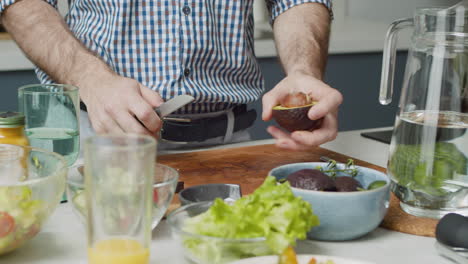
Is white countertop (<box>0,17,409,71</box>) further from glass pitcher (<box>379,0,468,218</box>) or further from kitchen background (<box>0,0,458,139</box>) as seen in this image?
glass pitcher (<box>379,0,468,218</box>)

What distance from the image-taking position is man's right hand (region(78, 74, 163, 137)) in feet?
3.67

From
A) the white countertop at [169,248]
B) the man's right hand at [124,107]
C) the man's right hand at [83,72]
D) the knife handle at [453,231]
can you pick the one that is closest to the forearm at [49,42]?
the man's right hand at [83,72]

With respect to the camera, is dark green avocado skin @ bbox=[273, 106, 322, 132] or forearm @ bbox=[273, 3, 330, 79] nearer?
dark green avocado skin @ bbox=[273, 106, 322, 132]

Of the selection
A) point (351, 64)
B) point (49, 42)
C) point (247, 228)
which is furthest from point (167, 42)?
point (351, 64)

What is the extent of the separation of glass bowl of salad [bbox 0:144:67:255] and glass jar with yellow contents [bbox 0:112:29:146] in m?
0.06

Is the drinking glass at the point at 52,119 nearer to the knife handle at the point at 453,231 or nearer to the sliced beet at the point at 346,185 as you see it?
the sliced beet at the point at 346,185

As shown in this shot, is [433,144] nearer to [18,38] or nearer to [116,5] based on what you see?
[116,5]

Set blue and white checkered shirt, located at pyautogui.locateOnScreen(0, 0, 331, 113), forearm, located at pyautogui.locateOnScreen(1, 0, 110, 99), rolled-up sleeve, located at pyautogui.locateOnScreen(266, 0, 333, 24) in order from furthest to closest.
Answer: rolled-up sleeve, located at pyautogui.locateOnScreen(266, 0, 333, 24) < blue and white checkered shirt, located at pyautogui.locateOnScreen(0, 0, 331, 113) < forearm, located at pyautogui.locateOnScreen(1, 0, 110, 99)

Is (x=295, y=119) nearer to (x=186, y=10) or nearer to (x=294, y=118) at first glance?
(x=294, y=118)

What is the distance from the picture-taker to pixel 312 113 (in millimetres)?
1125

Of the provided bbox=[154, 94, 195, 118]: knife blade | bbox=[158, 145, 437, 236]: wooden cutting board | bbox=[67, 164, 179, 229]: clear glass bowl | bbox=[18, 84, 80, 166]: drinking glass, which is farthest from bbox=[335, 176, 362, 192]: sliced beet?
bbox=[18, 84, 80, 166]: drinking glass

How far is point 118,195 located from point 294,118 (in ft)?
1.78

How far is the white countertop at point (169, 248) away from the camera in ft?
2.67

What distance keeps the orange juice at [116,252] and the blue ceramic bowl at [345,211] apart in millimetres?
254
